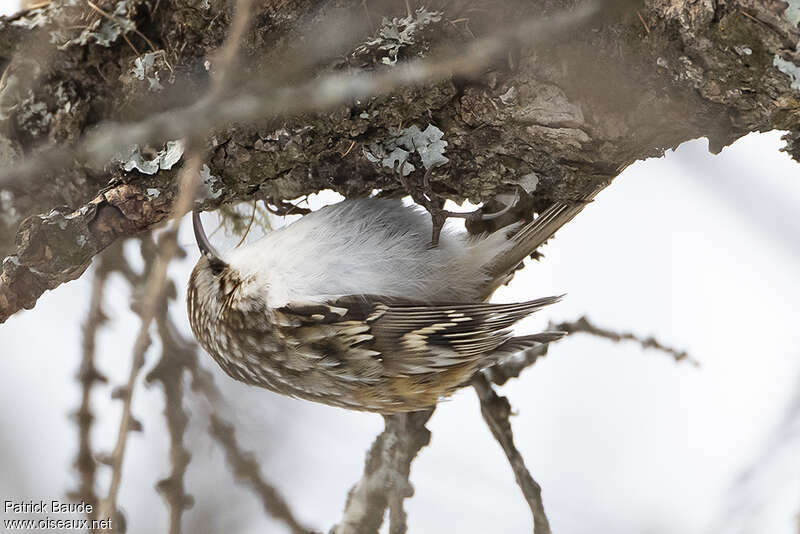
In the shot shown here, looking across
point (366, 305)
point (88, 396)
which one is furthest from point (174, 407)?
point (366, 305)

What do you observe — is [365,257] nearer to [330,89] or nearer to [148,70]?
[330,89]

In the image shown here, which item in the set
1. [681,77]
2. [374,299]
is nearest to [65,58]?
[374,299]

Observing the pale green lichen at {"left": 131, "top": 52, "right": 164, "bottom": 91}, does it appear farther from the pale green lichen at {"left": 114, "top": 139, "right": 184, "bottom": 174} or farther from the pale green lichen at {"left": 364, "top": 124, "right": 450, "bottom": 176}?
the pale green lichen at {"left": 364, "top": 124, "right": 450, "bottom": 176}

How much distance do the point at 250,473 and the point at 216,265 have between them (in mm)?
550

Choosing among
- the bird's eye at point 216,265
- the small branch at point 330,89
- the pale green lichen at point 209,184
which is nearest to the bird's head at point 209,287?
the bird's eye at point 216,265

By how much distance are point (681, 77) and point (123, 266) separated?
1.50 meters

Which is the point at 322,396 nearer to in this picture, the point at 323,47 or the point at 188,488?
the point at 188,488

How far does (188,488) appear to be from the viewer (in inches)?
79.0

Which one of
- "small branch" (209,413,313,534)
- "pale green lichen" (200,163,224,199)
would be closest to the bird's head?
"pale green lichen" (200,163,224,199)

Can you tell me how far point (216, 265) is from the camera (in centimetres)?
211

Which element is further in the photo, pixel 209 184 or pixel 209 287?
pixel 209 287

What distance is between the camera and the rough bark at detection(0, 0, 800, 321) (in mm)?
1409

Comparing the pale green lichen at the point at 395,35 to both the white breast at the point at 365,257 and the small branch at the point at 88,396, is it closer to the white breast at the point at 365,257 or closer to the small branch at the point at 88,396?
the white breast at the point at 365,257

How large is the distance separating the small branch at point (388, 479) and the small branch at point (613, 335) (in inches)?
18.3
